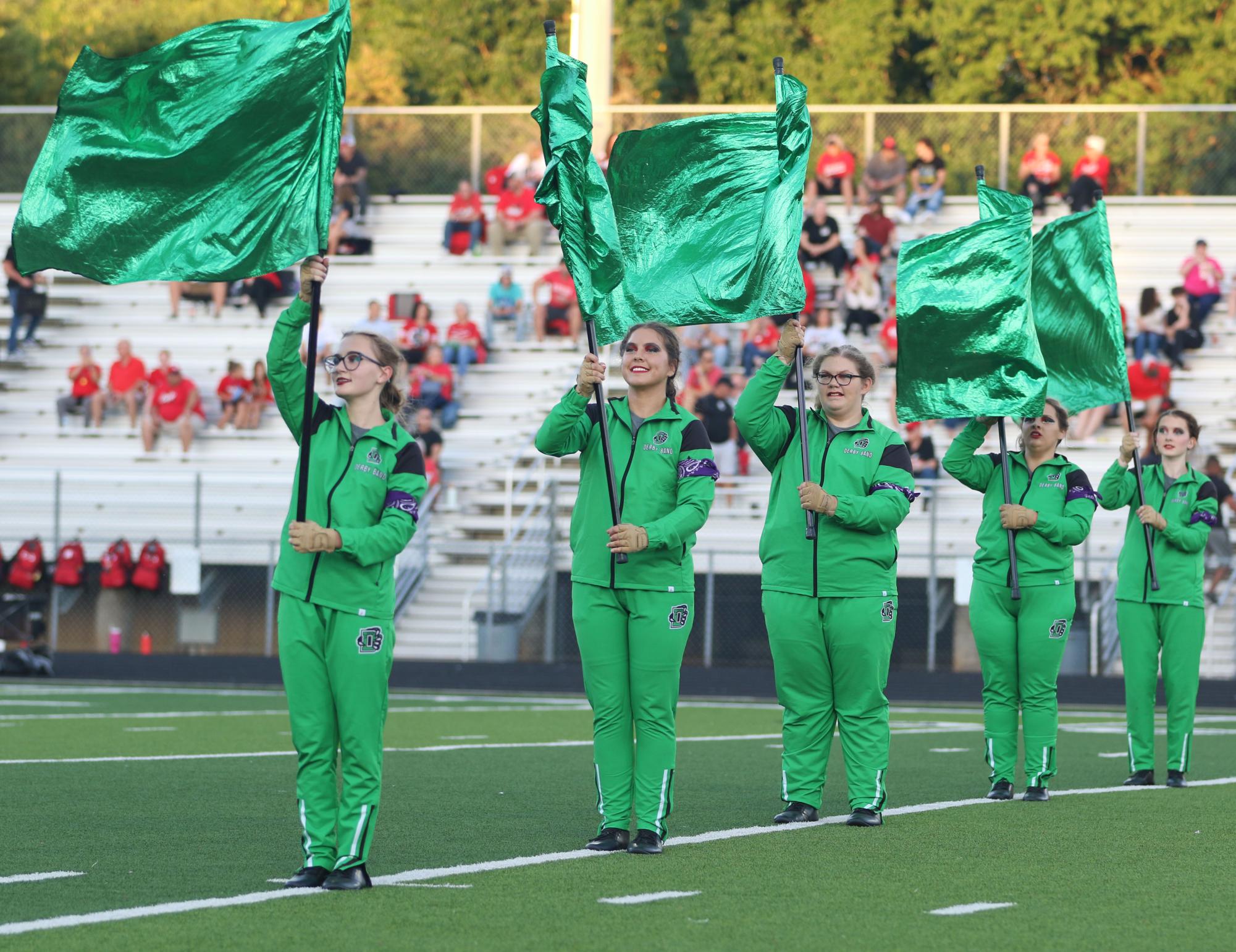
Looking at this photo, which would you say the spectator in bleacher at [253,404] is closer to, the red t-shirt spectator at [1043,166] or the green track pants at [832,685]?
the red t-shirt spectator at [1043,166]

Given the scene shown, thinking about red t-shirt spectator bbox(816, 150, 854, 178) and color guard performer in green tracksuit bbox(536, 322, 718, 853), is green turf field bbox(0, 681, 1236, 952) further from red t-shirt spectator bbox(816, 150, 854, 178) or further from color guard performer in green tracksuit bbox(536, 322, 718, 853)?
red t-shirt spectator bbox(816, 150, 854, 178)

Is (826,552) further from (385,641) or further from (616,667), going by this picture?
(385,641)

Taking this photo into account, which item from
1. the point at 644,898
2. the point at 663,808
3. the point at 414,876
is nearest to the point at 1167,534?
the point at 663,808

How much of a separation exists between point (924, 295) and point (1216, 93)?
1188 inches

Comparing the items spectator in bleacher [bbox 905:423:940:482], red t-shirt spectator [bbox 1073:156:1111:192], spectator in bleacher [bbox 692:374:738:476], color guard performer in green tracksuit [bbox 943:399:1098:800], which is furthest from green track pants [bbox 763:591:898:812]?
red t-shirt spectator [bbox 1073:156:1111:192]

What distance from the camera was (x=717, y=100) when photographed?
138 ft

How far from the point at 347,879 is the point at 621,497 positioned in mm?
1887

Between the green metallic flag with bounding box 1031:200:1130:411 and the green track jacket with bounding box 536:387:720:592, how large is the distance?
4128 millimetres

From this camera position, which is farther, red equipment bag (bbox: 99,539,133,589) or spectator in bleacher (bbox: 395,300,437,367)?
spectator in bleacher (bbox: 395,300,437,367)

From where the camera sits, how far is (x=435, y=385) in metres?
24.6

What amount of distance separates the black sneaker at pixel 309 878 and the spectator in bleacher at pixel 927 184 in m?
20.6

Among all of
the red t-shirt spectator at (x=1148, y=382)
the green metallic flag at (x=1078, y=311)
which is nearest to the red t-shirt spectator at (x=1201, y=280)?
the red t-shirt spectator at (x=1148, y=382)

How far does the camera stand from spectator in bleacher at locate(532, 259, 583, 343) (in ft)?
84.7

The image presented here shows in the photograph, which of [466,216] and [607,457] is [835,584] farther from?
[466,216]
